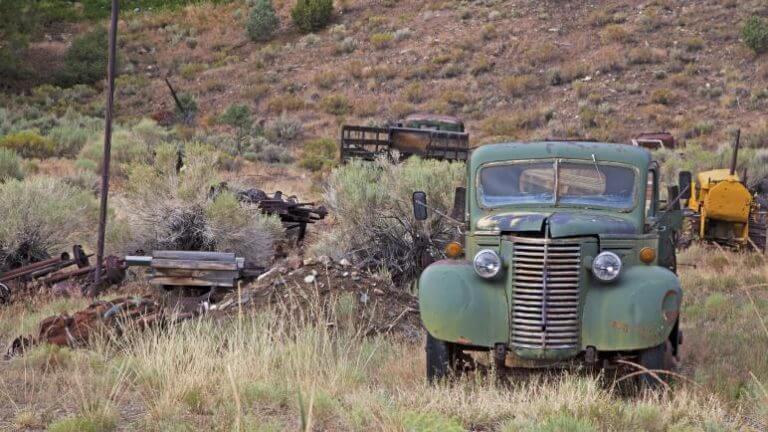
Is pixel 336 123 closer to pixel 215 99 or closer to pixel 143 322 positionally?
pixel 215 99

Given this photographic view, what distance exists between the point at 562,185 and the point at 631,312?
62.5 inches

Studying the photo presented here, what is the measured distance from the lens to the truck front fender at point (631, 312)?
7395 mm

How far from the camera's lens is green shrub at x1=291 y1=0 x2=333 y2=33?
50219 mm

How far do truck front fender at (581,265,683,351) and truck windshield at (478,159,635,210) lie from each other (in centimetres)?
110

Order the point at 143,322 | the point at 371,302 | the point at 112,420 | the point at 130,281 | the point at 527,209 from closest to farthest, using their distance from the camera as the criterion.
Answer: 1. the point at 112,420
2. the point at 527,209
3. the point at 143,322
4. the point at 371,302
5. the point at 130,281

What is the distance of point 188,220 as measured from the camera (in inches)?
570

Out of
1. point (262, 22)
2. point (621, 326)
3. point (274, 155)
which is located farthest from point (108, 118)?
point (262, 22)

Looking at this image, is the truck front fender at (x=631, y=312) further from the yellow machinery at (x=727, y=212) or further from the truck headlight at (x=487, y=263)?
the yellow machinery at (x=727, y=212)

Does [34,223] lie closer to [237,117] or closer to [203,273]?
[203,273]

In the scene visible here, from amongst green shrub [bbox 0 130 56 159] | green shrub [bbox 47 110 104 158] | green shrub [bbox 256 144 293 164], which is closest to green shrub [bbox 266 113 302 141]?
green shrub [bbox 256 144 293 164]

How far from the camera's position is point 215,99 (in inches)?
1736

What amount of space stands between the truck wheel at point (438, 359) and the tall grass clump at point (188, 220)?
22.8 feet

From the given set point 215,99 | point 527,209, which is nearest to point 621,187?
point 527,209

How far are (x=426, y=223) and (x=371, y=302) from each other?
3371 millimetres
